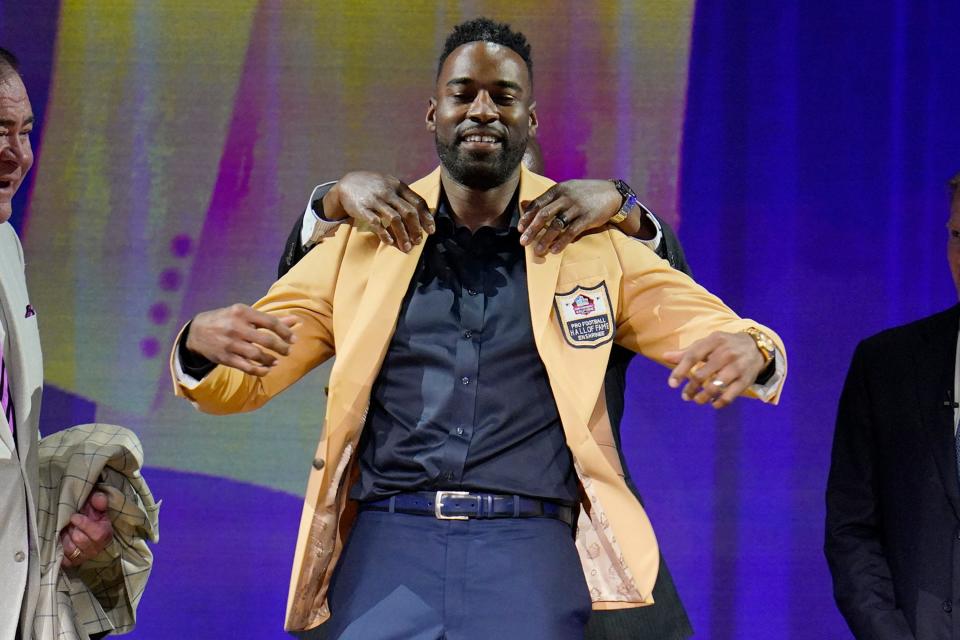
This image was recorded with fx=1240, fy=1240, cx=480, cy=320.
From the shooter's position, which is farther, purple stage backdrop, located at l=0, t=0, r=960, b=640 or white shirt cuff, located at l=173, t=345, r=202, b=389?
purple stage backdrop, located at l=0, t=0, r=960, b=640

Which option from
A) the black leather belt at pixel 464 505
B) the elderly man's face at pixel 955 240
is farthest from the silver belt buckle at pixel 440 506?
the elderly man's face at pixel 955 240

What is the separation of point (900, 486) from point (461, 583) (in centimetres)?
119

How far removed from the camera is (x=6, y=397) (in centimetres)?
246

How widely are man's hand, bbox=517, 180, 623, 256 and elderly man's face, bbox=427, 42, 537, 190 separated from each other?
0.36ft

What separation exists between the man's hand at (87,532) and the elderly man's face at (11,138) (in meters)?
0.61

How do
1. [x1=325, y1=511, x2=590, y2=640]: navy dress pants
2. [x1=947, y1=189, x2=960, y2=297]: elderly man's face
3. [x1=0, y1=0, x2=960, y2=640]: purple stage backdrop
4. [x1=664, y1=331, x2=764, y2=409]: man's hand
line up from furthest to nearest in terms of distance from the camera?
1. [x1=0, y1=0, x2=960, y2=640]: purple stage backdrop
2. [x1=947, y1=189, x2=960, y2=297]: elderly man's face
3. [x1=325, y1=511, x2=590, y2=640]: navy dress pants
4. [x1=664, y1=331, x2=764, y2=409]: man's hand

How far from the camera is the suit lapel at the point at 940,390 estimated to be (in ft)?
9.18

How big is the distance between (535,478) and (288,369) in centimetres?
52

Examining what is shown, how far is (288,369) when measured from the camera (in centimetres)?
238

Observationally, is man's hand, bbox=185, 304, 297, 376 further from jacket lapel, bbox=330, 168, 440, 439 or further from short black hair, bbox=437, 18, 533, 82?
short black hair, bbox=437, 18, 533, 82

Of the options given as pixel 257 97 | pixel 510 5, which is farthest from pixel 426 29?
pixel 257 97

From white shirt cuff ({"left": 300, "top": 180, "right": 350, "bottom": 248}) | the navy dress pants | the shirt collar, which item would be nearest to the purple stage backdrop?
white shirt cuff ({"left": 300, "top": 180, "right": 350, "bottom": 248})

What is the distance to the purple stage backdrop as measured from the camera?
12.2 ft

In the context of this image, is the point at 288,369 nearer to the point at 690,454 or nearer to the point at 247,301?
the point at 247,301
